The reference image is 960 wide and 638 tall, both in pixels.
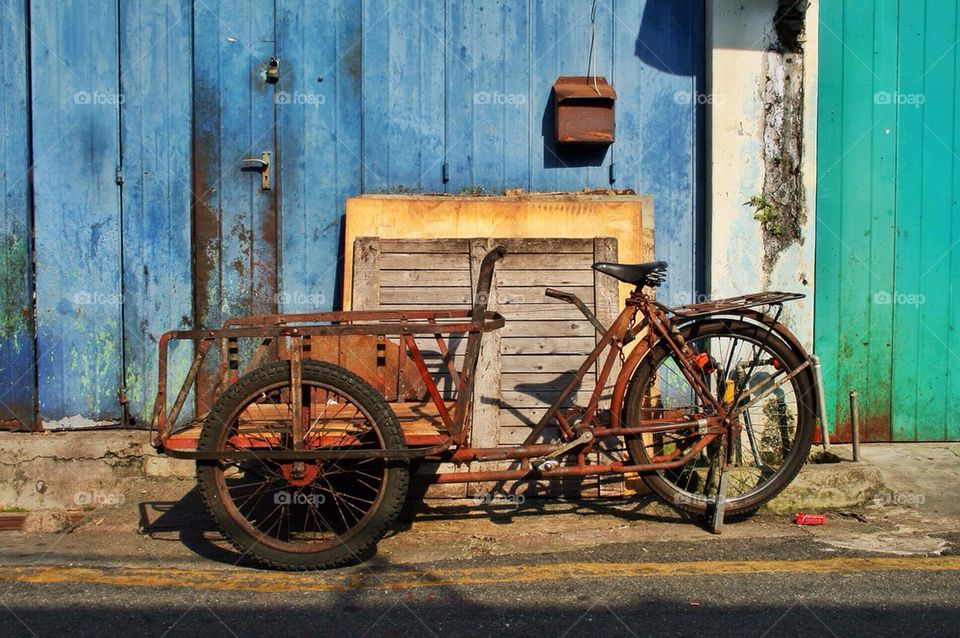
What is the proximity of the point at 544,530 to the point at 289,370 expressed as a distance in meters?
1.70

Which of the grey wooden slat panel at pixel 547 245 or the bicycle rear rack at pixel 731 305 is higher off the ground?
the grey wooden slat panel at pixel 547 245

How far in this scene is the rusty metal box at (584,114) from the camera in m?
5.75

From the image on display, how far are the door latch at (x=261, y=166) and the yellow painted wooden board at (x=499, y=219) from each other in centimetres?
61

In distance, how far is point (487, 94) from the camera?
233 inches

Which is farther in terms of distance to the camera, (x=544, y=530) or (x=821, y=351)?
(x=821, y=351)

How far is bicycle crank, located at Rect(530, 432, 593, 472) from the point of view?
15.2 feet

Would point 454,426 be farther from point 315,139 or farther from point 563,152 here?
point 315,139

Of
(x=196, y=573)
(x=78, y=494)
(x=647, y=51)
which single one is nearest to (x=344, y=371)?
(x=196, y=573)

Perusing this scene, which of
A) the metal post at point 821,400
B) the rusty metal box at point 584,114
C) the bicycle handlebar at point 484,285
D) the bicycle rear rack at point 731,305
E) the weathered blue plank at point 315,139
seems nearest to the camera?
the bicycle handlebar at point 484,285

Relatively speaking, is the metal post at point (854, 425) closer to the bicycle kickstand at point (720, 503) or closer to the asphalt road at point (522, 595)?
the asphalt road at point (522, 595)

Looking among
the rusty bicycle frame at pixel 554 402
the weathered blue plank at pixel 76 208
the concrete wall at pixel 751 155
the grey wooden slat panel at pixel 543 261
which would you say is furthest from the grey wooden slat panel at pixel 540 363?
the weathered blue plank at pixel 76 208

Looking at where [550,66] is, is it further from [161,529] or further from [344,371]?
[161,529]

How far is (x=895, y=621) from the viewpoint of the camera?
359 cm

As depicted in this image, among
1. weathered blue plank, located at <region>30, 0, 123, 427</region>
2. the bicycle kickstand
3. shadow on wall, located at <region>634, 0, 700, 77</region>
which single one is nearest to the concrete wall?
shadow on wall, located at <region>634, 0, 700, 77</region>
